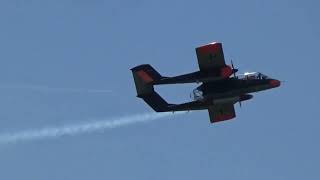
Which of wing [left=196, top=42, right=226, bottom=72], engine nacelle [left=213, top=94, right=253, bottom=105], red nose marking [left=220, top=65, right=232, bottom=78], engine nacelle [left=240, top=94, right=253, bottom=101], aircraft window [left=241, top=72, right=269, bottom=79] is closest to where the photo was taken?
wing [left=196, top=42, right=226, bottom=72]

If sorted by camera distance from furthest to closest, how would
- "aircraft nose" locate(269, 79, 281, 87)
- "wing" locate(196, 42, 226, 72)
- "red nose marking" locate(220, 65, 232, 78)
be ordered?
1. "aircraft nose" locate(269, 79, 281, 87)
2. "red nose marking" locate(220, 65, 232, 78)
3. "wing" locate(196, 42, 226, 72)

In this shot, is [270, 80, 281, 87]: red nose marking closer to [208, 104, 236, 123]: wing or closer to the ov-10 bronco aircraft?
the ov-10 bronco aircraft

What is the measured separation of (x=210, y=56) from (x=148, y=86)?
37.7 ft

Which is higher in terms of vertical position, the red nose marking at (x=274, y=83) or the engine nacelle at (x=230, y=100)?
the red nose marking at (x=274, y=83)

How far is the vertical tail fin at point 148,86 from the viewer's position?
184250 millimetres

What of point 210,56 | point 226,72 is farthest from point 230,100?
point 210,56

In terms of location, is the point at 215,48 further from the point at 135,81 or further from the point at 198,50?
the point at 135,81

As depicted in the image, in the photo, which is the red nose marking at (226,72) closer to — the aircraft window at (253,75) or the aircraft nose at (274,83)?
the aircraft window at (253,75)

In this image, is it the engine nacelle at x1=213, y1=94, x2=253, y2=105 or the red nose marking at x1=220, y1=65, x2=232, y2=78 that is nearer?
the red nose marking at x1=220, y1=65, x2=232, y2=78

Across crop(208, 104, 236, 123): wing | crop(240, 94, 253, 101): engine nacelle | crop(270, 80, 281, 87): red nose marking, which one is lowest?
crop(208, 104, 236, 123): wing

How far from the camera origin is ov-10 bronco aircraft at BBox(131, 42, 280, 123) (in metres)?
178

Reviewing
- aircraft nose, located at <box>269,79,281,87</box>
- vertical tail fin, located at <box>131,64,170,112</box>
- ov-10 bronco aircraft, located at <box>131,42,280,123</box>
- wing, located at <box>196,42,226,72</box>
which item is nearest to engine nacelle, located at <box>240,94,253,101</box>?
ov-10 bronco aircraft, located at <box>131,42,280,123</box>

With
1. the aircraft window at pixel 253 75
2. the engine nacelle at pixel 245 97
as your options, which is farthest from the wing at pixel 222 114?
the aircraft window at pixel 253 75

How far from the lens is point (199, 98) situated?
596ft
